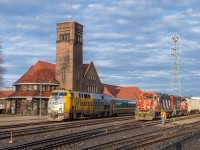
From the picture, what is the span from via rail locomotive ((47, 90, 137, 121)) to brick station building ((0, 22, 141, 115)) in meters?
21.7

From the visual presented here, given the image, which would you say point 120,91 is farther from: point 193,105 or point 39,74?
point 193,105

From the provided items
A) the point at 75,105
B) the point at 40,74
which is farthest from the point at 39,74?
the point at 75,105

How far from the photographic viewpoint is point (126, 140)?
64.3 ft

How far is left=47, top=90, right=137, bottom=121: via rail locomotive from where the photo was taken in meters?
36.9

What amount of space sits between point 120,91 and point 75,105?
60069 mm

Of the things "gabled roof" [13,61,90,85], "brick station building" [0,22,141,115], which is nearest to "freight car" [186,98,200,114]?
"brick station building" [0,22,141,115]

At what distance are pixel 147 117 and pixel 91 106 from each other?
8157 mm

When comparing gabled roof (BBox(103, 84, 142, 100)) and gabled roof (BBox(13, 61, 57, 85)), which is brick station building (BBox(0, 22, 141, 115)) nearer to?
gabled roof (BBox(13, 61, 57, 85))

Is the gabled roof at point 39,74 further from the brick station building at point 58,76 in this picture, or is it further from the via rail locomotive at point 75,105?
the via rail locomotive at point 75,105

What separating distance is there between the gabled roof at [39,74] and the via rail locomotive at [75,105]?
81.9 feet

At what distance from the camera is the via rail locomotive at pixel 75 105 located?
121ft

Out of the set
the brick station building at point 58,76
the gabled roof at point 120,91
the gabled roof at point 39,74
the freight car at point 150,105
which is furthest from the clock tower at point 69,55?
the freight car at point 150,105

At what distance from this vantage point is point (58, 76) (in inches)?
2862

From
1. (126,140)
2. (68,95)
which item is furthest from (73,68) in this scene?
(126,140)
